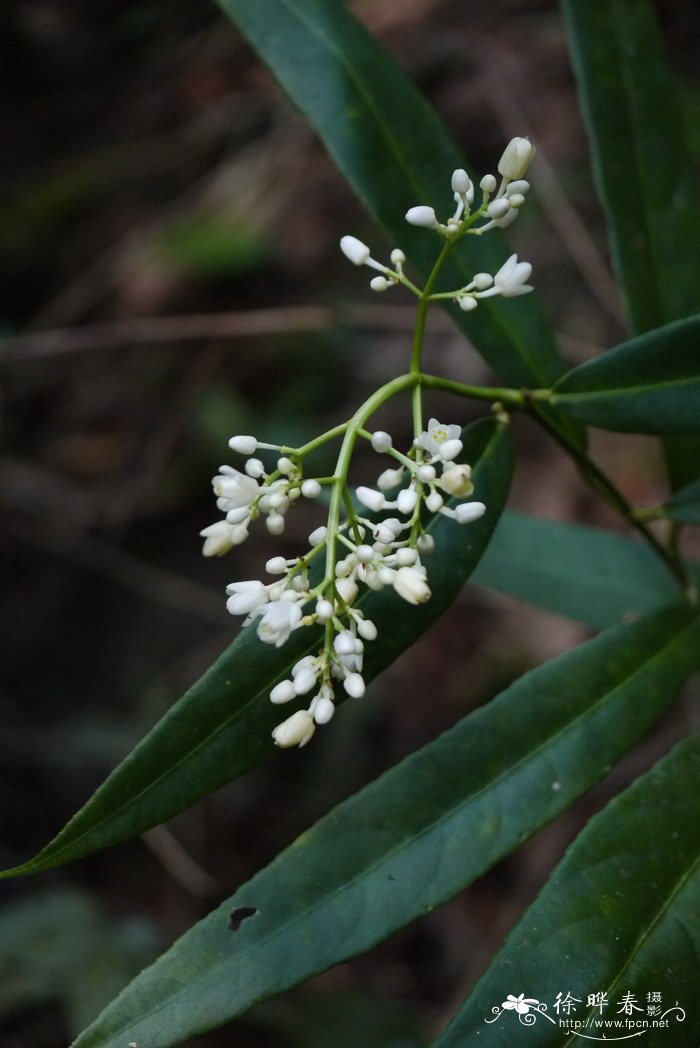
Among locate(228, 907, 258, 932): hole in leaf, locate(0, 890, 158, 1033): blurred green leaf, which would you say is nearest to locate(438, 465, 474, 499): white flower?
locate(228, 907, 258, 932): hole in leaf

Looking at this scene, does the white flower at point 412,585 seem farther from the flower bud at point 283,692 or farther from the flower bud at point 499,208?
the flower bud at point 499,208

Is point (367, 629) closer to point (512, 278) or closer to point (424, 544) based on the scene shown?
point (424, 544)

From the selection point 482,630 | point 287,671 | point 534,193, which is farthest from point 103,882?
point 534,193

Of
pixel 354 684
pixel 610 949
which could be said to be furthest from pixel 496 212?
pixel 610 949

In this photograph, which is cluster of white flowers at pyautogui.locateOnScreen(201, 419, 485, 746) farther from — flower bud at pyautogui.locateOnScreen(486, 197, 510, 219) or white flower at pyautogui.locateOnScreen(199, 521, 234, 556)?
flower bud at pyautogui.locateOnScreen(486, 197, 510, 219)

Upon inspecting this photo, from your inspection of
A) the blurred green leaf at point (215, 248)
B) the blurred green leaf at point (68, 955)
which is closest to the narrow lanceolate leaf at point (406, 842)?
the blurred green leaf at point (68, 955)

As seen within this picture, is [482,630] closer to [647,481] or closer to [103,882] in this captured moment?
[647,481]
